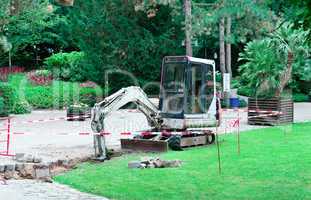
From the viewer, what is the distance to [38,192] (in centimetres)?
1005

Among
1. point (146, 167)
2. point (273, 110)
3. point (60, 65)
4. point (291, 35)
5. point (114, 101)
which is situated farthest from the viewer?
point (60, 65)

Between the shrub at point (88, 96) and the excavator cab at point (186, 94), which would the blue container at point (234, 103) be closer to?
the shrub at point (88, 96)

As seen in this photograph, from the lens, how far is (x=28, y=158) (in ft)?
43.2

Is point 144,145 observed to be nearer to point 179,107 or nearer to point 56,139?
point 179,107

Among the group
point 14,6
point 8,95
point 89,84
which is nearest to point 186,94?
Result: point 8,95

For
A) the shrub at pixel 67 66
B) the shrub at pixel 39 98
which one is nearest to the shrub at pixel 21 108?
the shrub at pixel 39 98

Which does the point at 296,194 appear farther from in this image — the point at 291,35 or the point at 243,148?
the point at 291,35

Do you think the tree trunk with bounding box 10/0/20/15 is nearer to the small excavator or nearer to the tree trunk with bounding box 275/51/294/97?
the tree trunk with bounding box 275/51/294/97

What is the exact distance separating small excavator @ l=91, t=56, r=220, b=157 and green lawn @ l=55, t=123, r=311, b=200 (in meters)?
0.81

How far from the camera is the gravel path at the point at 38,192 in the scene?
9.60 meters

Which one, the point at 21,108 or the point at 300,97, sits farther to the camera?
the point at 300,97

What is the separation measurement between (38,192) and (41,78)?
27603 millimetres

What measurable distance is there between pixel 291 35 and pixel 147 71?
11.0 meters

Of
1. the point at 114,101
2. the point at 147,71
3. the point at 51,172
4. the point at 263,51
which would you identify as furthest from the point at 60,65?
the point at 51,172
